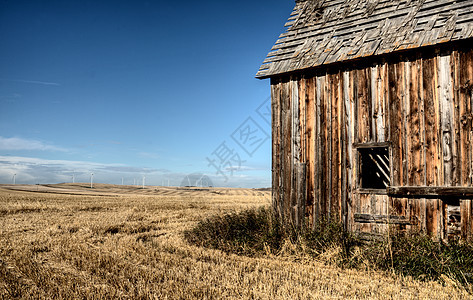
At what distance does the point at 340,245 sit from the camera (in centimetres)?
745

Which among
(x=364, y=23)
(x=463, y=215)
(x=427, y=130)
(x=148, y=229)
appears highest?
(x=364, y=23)

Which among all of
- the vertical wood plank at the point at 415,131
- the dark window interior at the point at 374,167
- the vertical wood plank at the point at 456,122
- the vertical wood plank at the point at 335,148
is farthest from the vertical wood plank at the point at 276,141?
the vertical wood plank at the point at 456,122

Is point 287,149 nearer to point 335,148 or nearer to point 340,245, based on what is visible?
point 335,148

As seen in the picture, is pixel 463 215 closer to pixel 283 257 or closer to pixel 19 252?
pixel 283 257

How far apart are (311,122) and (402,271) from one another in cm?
395

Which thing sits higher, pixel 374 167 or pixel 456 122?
pixel 456 122

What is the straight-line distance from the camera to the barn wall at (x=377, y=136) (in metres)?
6.94

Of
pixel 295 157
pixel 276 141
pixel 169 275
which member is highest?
pixel 276 141

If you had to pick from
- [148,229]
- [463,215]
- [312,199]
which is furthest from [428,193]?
Answer: [148,229]

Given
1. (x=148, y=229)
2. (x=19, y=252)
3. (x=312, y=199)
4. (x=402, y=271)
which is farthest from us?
(x=148, y=229)

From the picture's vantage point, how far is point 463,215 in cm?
667

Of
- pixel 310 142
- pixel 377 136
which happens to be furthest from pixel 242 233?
pixel 377 136

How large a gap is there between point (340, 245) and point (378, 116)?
2.96 meters

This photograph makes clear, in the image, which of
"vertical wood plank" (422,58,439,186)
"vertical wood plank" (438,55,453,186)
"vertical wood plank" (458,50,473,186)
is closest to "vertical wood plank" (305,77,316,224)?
"vertical wood plank" (422,58,439,186)
